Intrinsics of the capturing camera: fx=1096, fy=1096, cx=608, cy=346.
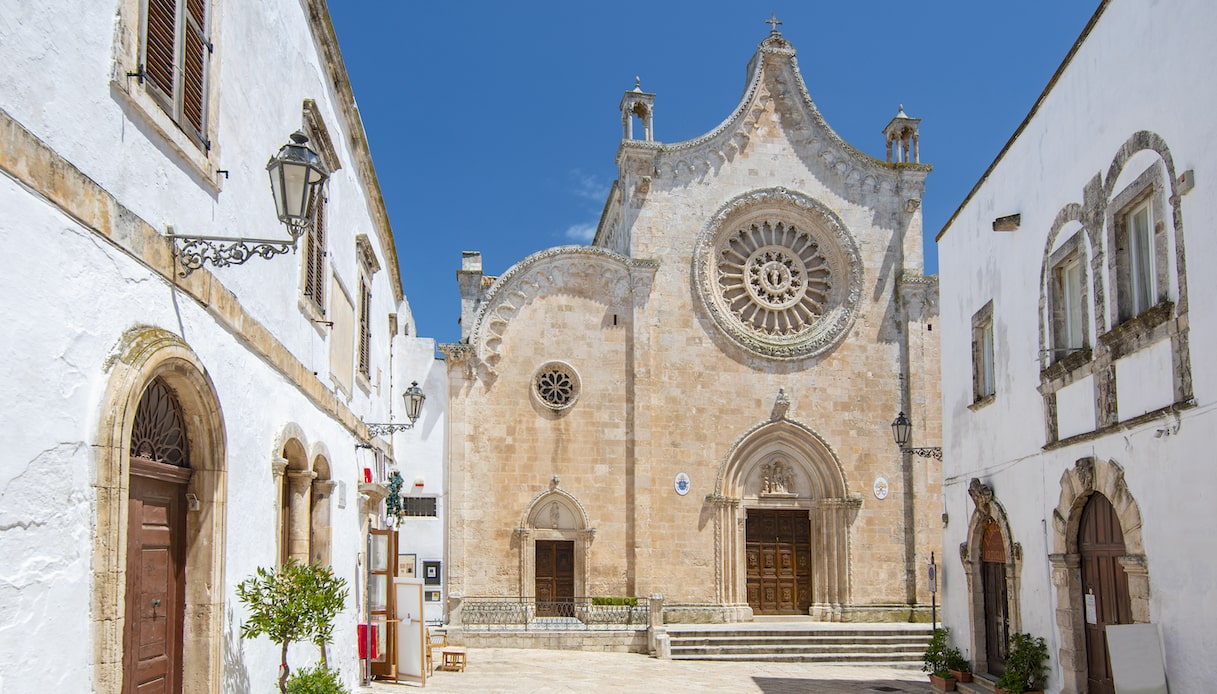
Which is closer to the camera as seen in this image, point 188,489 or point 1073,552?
point 188,489

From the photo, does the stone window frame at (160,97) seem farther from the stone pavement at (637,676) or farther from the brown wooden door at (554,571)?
the brown wooden door at (554,571)

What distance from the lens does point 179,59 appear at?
621 cm

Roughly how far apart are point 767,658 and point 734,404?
222 inches

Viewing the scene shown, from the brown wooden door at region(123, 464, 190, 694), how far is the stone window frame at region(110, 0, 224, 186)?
71.3 inches

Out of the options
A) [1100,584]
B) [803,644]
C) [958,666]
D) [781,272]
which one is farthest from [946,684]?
[781,272]

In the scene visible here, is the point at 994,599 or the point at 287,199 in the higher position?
the point at 287,199

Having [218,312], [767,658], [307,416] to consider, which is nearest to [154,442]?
[218,312]

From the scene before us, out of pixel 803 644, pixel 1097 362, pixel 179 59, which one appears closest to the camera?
pixel 179 59

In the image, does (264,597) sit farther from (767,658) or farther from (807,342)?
(807,342)

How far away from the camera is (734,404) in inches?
942

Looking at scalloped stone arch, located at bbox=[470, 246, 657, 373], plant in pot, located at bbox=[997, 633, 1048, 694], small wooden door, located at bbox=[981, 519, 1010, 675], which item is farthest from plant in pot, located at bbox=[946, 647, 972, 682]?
scalloped stone arch, located at bbox=[470, 246, 657, 373]

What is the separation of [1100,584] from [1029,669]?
1796 mm

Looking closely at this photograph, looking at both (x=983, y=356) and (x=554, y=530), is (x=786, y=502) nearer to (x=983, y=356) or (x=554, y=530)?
(x=554, y=530)

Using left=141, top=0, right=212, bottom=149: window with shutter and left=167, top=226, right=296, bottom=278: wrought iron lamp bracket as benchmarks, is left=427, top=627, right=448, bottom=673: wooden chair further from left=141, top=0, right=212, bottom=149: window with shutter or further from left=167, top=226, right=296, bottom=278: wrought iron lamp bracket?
left=141, top=0, right=212, bottom=149: window with shutter
